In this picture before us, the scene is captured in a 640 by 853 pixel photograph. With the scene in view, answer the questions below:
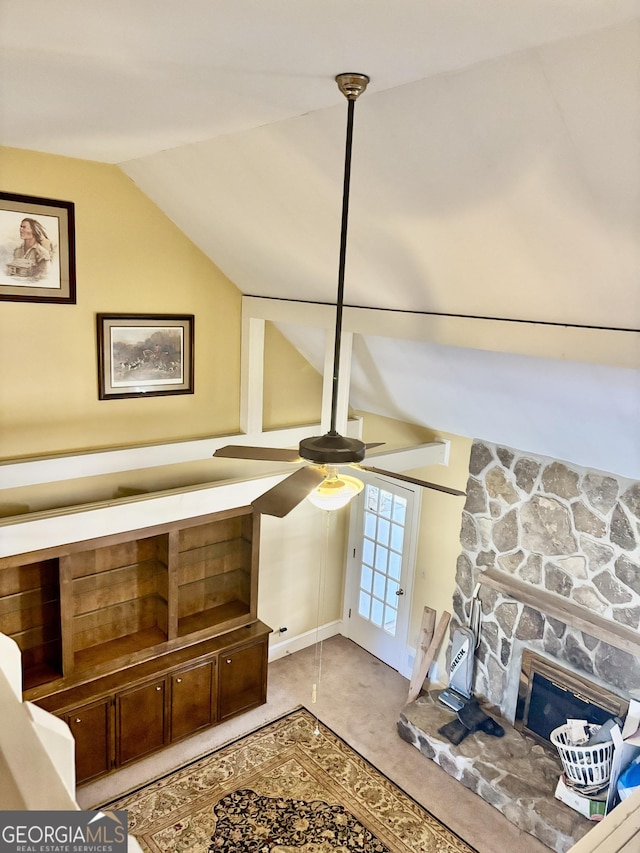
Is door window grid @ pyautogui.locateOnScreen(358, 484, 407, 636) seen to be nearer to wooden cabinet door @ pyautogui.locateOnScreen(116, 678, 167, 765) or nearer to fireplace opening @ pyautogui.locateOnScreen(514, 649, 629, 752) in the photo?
fireplace opening @ pyautogui.locateOnScreen(514, 649, 629, 752)

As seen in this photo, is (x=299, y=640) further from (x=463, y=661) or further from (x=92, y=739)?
(x=92, y=739)

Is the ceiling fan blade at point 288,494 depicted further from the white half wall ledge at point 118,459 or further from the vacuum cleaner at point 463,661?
the vacuum cleaner at point 463,661

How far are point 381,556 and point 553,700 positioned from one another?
1.88 meters

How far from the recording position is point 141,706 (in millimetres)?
4379

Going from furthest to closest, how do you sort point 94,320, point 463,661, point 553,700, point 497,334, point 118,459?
point 463,661 → point 553,700 → point 118,459 → point 94,320 → point 497,334

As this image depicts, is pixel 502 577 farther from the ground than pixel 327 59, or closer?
closer

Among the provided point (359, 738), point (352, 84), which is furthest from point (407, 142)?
point (359, 738)

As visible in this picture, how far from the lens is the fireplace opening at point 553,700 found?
4.19 m

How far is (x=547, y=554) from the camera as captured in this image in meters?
4.54

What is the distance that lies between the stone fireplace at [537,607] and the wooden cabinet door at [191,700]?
1509mm

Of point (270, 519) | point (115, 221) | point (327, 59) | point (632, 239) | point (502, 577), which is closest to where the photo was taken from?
point (327, 59)

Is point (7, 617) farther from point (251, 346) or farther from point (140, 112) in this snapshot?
point (140, 112)

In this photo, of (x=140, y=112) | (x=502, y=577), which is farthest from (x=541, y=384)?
(x=140, y=112)

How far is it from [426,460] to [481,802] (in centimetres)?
244
